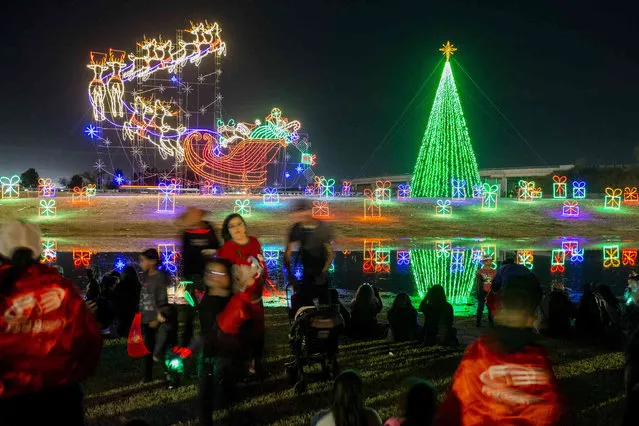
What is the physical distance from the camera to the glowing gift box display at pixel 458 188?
119 ft

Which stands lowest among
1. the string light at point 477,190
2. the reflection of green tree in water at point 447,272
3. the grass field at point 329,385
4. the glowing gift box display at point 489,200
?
the grass field at point 329,385

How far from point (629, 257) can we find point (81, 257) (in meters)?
16.9

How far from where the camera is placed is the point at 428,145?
3572 cm

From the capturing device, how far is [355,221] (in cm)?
2723

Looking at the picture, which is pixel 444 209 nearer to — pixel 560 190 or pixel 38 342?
pixel 560 190

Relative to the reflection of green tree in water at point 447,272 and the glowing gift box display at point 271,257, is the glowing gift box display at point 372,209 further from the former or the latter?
the glowing gift box display at point 271,257

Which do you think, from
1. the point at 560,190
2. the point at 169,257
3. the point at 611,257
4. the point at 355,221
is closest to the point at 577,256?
the point at 611,257

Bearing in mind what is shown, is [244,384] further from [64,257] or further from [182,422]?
[64,257]

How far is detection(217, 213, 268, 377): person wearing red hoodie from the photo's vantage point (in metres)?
4.18

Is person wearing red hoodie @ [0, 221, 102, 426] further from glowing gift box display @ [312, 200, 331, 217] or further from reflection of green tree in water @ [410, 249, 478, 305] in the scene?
glowing gift box display @ [312, 200, 331, 217]

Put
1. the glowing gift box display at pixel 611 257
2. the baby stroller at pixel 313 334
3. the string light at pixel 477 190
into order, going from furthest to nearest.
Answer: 1. the string light at pixel 477 190
2. the glowing gift box display at pixel 611 257
3. the baby stroller at pixel 313 334

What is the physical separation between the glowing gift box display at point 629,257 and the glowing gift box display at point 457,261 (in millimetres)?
4591

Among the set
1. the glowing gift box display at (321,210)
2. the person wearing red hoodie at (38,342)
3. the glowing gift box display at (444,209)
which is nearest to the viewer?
the person wearing red hoodie at (38,342)

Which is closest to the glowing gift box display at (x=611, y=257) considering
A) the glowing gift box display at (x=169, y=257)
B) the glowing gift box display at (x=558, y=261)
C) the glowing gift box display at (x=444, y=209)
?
the glowing gift box display at (x=558, y=261)
